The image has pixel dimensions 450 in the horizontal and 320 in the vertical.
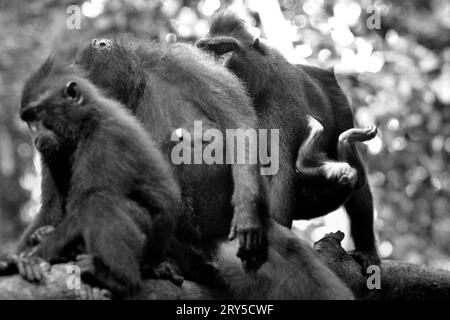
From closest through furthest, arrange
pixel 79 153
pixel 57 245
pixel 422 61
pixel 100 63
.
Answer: pixel 57 245 < pixel 79 153 < pixel 100 63 < pixel 422 61

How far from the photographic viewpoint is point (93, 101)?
16.7 feet

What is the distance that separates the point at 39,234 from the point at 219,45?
2272mm

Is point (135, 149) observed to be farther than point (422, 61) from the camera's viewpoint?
No

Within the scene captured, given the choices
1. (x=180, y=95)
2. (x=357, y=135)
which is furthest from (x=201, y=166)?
(x=357, y=135)

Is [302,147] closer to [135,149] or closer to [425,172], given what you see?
[135,149]

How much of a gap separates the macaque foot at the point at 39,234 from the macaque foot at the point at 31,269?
2.35ft

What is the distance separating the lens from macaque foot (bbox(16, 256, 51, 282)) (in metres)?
4.14

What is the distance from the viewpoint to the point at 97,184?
4.62 m

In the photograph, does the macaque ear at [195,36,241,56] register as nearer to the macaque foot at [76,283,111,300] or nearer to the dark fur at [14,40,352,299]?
the dark fur at [14,40,352,299]

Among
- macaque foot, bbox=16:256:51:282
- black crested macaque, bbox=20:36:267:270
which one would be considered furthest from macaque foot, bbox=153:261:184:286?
macaque foot, bbox=16:256:51:282

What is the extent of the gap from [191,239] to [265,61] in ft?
5.99

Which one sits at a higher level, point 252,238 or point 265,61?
point 265,61

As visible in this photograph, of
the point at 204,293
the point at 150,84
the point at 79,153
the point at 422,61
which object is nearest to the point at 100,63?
the point at 150,84

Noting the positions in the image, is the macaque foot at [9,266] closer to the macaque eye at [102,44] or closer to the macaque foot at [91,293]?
the macaque foot at [91,293]
